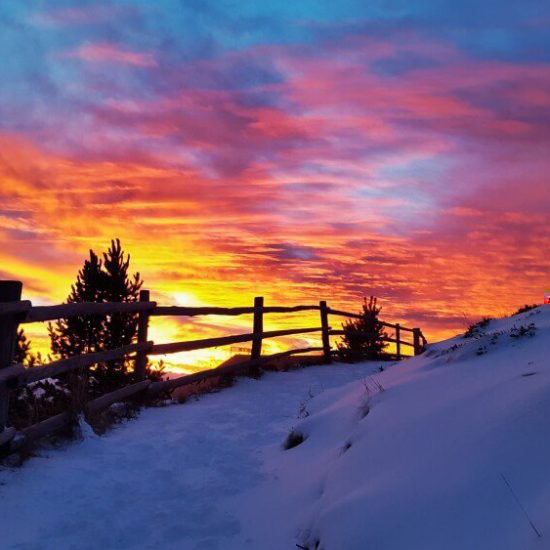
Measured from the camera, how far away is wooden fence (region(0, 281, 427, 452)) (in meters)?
5.11

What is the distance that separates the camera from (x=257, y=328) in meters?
12.1

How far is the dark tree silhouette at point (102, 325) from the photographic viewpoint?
1583 centimetres

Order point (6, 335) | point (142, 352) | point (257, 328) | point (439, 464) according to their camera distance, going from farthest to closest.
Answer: point (257, 328)
point (142, 352)
point (6, 335)
point (439, 464)

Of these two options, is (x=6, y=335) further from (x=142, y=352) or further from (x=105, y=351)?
(x=142, y=352)

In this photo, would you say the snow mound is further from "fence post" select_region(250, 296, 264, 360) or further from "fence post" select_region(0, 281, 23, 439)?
"fence post" select_region(250, 296, 264, 360)

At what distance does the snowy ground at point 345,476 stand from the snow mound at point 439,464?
10 mm

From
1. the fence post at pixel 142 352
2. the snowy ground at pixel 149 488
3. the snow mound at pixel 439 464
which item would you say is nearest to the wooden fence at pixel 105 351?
the fence post at pixel 142 352

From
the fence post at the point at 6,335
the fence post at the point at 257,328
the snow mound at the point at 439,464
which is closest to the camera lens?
the snow mound at the point at 439,464

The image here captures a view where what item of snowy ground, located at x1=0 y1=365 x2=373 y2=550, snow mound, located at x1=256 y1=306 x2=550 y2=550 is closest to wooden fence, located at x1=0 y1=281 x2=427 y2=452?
snowy ground, located at x1=0 y1=365 x2=373 y2=550

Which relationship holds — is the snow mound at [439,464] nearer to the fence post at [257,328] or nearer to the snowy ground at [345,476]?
the snowy ground at [345,476]

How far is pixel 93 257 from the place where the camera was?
709 inches

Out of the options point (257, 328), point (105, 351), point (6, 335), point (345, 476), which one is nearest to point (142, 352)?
point (105, 351)

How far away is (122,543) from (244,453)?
82.9 inches

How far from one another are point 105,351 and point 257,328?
5.55m
